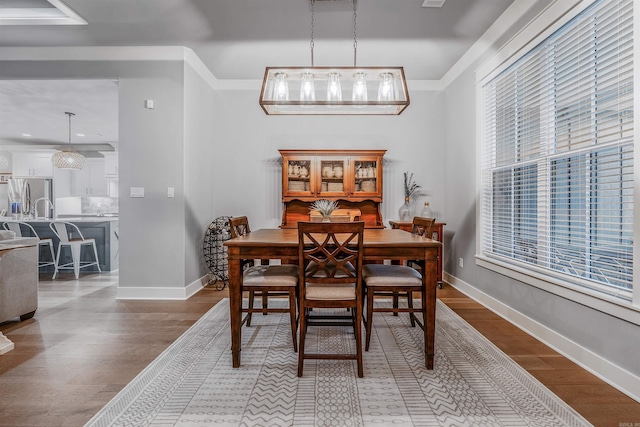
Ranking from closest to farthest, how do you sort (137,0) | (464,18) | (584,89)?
(584,89) → (137,0) → (464,18)

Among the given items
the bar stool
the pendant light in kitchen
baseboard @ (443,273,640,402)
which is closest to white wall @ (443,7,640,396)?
baseboard @ (443,273,640,402)

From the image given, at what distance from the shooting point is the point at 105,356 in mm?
2176

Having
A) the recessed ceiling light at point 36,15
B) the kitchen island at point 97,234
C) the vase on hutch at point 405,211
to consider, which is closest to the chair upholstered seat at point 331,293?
the vase on hutch at point 405,211

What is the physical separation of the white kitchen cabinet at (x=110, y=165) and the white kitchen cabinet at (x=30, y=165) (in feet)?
4.12

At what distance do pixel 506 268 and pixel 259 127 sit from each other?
3.33m

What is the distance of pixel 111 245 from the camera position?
507 centimetres

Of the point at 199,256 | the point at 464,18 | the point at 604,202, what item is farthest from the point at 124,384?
the point at 464,18

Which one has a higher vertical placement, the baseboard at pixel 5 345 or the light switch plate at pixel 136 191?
the light switch plate at pixel 136 191

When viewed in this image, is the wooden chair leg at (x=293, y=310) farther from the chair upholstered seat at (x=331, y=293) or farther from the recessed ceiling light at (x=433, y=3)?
the recessed ceiling light at (x=433, y=3)

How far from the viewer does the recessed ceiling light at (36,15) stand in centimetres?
289

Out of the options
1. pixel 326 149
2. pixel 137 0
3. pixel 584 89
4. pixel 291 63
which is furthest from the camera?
pixel 326 149

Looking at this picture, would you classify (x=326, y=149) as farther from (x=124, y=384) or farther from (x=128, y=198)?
(x=124, y=384)

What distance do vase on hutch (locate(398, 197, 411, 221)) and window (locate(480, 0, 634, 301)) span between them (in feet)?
4.48

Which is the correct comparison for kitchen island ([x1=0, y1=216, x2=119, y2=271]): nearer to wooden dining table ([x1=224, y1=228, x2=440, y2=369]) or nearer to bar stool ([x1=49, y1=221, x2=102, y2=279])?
bar stool ([x1=49, y1=221, x2=102, y2=279])
